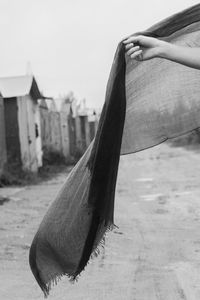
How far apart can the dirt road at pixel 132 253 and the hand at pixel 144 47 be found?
219 centimetres

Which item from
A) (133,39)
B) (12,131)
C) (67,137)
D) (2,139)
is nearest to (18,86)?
(12,131)

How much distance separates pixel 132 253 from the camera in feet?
18.4

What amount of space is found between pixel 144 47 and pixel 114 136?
0.68 meters

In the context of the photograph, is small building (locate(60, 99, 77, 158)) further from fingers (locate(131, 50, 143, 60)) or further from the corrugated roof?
fingers (locate(131, 50, 143, 60))

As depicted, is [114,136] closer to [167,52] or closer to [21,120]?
[167,52]

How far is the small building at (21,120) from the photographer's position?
1525 centimetres

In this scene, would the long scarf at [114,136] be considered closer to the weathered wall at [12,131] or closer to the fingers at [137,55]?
the fingers at [137,55]

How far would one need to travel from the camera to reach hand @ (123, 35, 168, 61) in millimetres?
2520

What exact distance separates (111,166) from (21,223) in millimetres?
4655

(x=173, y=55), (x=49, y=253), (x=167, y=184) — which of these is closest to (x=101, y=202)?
(x=49, y=253)

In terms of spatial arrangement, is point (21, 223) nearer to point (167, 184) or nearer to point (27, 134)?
point (167, 184)

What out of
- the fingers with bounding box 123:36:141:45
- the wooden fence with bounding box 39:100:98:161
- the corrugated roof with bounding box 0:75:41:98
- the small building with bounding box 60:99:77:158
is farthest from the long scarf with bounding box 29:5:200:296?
the small building with bounding box 60:99:77:158

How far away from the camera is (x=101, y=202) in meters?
3.16

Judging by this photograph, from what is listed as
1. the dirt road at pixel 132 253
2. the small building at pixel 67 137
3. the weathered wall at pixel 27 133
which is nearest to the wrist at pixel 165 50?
the dirt road at pixel 132 253
